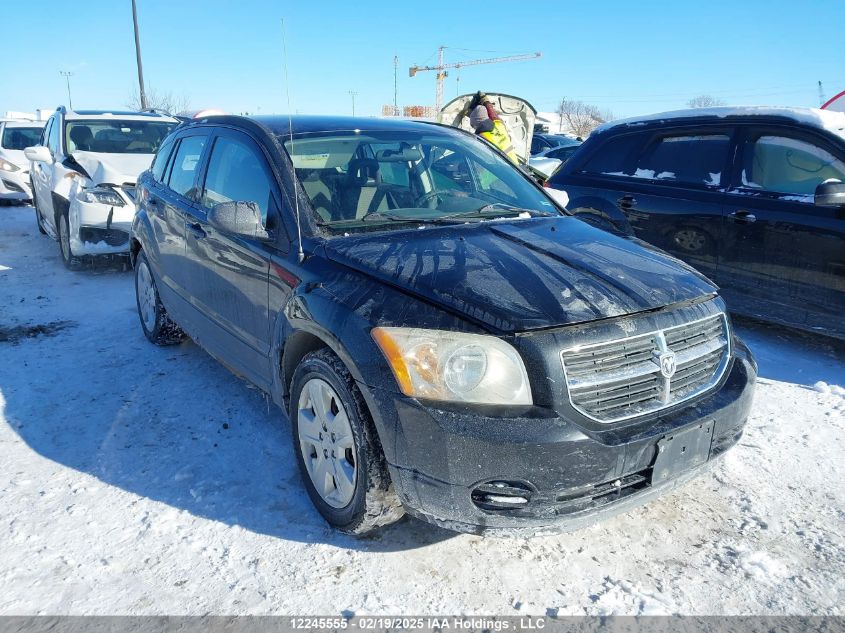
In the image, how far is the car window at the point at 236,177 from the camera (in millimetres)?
3209

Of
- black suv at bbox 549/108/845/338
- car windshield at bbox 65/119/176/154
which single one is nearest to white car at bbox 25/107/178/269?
car windshield at bbox 65/119/176/154

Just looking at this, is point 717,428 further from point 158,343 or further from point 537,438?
point 158,343

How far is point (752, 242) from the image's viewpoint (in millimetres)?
4785

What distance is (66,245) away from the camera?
7324 millimetres

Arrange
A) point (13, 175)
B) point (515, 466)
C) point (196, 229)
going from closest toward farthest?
point (515, 466)
point (196, 229)
point (13, 175)

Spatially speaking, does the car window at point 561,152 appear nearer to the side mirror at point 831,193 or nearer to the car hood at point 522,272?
the side mirror at point 831,193

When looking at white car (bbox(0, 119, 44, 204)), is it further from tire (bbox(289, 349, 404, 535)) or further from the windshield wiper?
tire (bbox(289, 349, 404, 535))

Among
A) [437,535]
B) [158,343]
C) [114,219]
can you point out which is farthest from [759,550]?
[114,219]

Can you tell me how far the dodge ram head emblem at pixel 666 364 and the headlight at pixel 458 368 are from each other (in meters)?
0.54

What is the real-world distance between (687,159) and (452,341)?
402 cm

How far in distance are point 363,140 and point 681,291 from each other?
186cm

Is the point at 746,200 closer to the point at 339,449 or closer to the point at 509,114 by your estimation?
the point at 339,449

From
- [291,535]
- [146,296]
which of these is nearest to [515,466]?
[291,535]

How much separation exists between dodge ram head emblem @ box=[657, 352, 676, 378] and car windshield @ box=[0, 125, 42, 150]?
15199 millimetres
